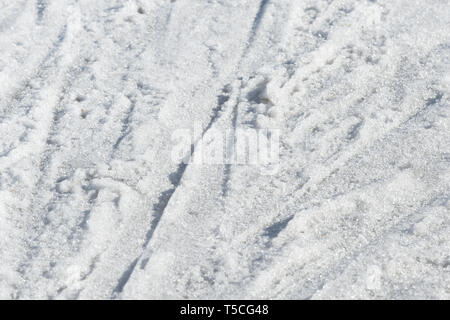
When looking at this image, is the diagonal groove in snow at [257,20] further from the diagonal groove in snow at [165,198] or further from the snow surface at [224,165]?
the diagonal groove in snow at [165,198]

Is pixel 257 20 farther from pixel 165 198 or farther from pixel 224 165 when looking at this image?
pixel 165 198

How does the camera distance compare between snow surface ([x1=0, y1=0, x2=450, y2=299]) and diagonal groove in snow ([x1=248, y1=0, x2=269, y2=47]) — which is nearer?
snow surface ([x1=0, y1=0, x2=450, y2=299])

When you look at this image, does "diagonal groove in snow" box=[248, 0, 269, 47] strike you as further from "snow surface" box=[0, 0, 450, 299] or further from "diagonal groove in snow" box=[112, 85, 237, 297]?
"diagonal groove in snow" box=[112, 85, 237, 297]

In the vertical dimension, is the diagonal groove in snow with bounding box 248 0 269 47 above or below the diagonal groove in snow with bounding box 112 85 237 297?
above

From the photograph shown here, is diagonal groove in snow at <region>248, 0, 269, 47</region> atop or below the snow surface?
atop

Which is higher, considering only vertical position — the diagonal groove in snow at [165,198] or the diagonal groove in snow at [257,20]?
the diagonal groove in snow at [257,20]

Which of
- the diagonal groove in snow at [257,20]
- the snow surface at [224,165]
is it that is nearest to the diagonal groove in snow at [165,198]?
the snow surface at [224,165]

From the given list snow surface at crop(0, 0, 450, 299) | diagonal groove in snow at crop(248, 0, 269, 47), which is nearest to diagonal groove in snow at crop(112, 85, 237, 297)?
snow surface at crop(0, 0, 450, 299)

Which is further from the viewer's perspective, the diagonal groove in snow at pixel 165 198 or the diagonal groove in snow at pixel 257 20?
the diagonal groove in snow at pixel 257 20

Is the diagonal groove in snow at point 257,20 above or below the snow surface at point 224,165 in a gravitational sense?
above
